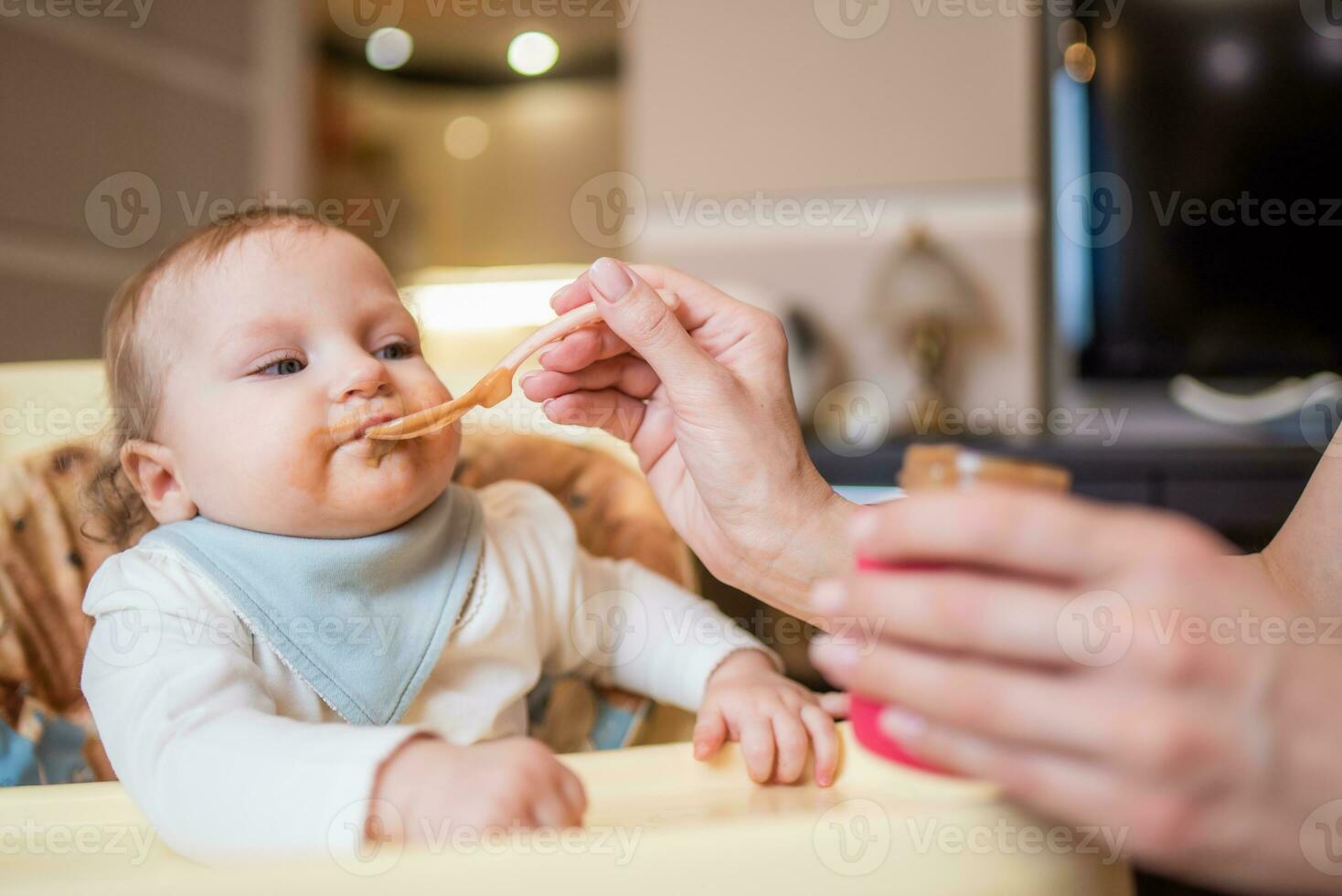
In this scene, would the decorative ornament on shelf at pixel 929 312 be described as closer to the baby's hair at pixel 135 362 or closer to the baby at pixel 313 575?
the baby at pixel 313 575

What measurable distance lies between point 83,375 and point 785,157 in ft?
6.95

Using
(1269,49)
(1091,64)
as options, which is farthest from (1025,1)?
(1269,49)

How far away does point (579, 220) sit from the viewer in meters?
4.00

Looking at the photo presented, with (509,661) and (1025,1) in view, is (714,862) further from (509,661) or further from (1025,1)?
(1025,1)

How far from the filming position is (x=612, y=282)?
29.6 inches

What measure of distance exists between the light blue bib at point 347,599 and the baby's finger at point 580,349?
0.16 metres

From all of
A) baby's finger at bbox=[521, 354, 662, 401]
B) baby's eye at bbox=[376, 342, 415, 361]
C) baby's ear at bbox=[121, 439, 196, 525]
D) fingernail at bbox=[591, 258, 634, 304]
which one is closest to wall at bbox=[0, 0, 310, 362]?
baby's ear at bbox=[121, 439, 196, 525]

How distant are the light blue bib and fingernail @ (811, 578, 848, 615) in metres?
0.45

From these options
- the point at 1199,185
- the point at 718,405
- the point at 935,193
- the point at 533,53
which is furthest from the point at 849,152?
the point at 718,405

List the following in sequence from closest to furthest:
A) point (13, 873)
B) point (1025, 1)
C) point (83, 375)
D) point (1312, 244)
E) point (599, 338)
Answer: point (13, 873), point (599, 338), point (83, 375), point (1312, 244), point (1025, 1)

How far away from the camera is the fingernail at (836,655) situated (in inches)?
17.7

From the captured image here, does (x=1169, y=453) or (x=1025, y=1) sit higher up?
(x=1025, y=1)

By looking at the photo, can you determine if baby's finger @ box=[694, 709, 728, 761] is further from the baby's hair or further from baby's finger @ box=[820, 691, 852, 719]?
the baby's hair

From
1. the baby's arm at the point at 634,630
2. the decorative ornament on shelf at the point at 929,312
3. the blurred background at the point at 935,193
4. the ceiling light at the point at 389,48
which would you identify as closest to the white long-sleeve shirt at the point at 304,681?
the baby's arm at the point at 634,630
